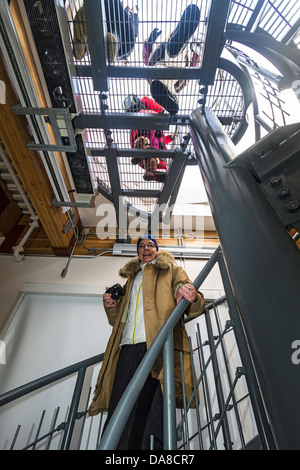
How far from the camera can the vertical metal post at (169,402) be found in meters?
0.77

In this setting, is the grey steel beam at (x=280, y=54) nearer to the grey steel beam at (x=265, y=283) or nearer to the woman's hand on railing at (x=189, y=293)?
the grey steel beam at (x=265, y=283)

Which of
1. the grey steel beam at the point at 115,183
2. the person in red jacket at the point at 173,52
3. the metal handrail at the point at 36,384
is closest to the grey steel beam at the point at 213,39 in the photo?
the person in red jacket at the point at 173,52

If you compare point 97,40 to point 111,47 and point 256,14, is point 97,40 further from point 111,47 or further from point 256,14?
point 256,14

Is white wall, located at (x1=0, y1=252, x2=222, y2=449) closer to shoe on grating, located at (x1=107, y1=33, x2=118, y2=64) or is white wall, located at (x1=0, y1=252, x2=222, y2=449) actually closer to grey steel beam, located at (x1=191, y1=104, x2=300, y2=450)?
grey steel beam, located at (x1=191, y1=104, x2=300, y2=450)

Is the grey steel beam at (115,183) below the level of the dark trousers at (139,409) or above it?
above

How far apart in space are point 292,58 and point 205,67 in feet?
2.12

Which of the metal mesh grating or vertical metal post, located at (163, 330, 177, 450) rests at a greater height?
the metal mesh grating

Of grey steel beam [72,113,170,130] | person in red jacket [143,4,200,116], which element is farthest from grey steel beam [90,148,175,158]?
person in red jacket [143,4,200,116]

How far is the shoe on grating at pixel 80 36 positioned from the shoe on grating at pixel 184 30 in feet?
1.72

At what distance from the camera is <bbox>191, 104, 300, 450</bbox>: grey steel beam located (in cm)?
40

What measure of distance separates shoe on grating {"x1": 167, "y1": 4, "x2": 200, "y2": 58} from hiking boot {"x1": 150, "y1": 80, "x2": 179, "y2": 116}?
21cm

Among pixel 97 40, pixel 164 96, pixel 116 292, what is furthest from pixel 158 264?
pixel 97 40

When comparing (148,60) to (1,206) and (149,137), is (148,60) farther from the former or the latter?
(1,206)

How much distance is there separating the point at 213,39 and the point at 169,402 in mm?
1828
